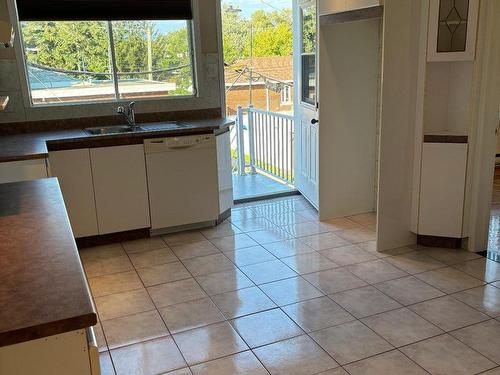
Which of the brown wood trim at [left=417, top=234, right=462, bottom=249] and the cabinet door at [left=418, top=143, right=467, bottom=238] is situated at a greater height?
the cabinet door at [left=418, top=143, right=467, bottom=238]

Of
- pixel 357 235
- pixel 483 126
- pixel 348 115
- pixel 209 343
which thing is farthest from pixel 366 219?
pixel 209 343

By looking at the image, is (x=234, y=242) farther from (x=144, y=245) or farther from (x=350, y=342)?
(x=350, y=342)

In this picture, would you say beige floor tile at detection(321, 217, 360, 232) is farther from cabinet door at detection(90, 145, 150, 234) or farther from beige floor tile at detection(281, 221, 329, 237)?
cabinet door at detection(90, 145, 150, 234)

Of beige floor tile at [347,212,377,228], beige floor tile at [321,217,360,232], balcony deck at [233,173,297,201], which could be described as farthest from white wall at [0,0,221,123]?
beige floor tile at [347,212,377,228]

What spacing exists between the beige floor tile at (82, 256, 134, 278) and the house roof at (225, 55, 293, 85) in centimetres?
287

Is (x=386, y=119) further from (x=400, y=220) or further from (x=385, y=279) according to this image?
(x=385, y=279)

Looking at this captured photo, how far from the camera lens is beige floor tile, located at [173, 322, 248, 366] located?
2539 millimetres

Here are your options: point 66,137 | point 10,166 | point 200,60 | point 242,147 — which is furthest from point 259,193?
point 10,166

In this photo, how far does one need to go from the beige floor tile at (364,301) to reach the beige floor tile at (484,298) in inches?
17.2

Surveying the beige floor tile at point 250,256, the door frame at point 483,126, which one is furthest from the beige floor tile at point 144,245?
the door frame at point 483,126

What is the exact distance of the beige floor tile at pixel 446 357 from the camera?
2.36m

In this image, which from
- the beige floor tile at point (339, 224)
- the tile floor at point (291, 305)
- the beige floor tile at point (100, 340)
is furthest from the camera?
the beige floor tile at point (339, 224)

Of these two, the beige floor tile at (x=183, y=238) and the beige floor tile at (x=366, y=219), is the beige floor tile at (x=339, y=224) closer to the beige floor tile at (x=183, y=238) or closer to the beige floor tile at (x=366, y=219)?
the beige floor tile at (x=366, y=219)

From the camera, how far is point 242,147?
6.29 metres
